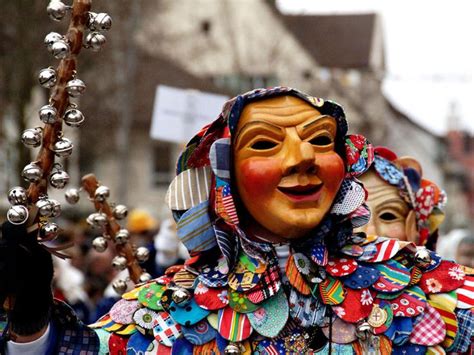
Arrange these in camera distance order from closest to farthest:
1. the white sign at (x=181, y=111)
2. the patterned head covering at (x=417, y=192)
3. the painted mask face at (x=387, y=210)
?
the painted mask face at (x=387, y=210) < the patterned head covering at (x=417, y=192) < the white sign at (x=181, y=111)

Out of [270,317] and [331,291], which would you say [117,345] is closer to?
[270,317]

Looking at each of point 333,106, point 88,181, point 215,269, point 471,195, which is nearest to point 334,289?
point 215,269

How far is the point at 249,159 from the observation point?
322cm

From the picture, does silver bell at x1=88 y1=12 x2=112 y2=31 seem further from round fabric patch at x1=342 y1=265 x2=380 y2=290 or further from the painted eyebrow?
round fabric patch at x1=342 y1=265 x2=380 y2=290

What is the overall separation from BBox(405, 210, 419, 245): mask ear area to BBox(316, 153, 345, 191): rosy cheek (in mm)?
1092

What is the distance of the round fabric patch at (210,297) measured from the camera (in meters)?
3.19

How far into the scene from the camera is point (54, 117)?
2924mm

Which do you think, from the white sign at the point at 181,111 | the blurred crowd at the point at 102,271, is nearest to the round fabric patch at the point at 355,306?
the blurred crowd at the point at 102,271

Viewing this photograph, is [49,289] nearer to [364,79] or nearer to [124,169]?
[124,169]

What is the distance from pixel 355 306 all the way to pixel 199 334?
1.71 feet

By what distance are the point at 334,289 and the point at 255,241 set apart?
309 millimetres

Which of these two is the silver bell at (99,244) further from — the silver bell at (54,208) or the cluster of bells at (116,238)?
the silver bell at (54,208)

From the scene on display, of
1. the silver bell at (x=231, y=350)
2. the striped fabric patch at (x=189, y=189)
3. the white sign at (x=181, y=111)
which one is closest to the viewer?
the silver bell at (x=231, y=350)

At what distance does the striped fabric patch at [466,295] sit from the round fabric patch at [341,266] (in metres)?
0.36
